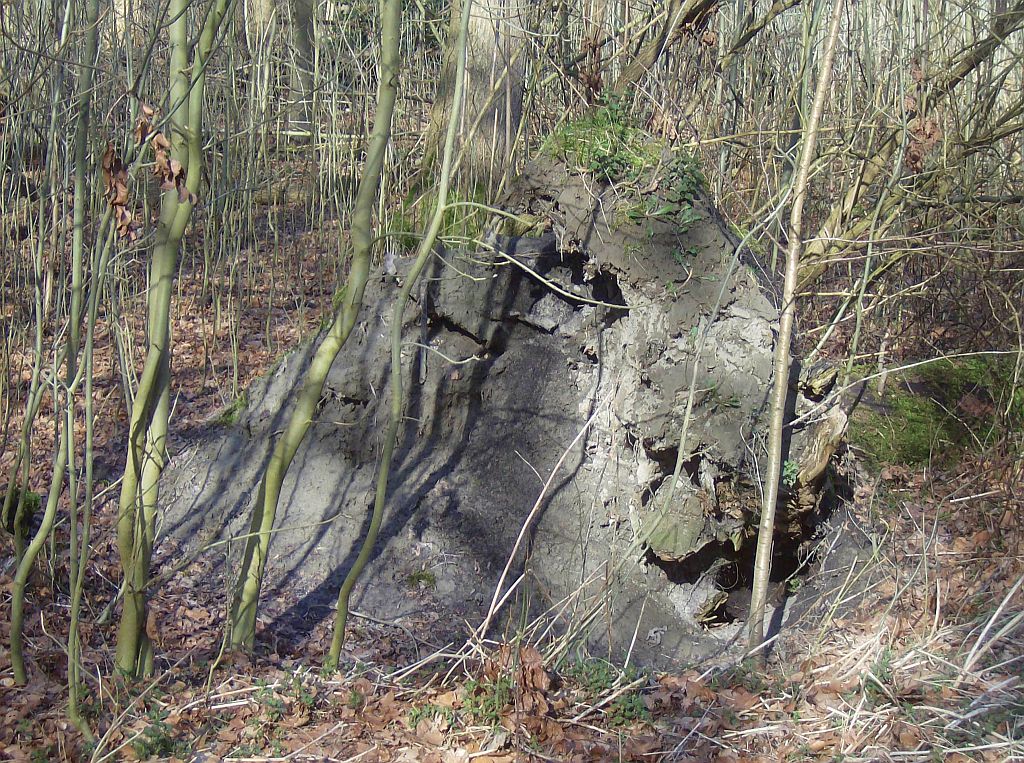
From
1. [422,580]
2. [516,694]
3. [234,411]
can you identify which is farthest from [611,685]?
[234,411]

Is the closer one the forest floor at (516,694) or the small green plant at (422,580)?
the forest floor at (516,694)

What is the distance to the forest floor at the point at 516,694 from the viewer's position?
3301mm

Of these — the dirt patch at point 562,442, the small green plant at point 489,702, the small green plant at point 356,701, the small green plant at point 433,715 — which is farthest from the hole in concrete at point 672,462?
the small green plant at point 356,701

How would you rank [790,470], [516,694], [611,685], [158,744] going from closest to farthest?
[158,744], [516,694], [611,685], [790,470]

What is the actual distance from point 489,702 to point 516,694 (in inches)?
5.0

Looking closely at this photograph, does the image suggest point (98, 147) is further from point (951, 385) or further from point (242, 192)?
point (951, 385)

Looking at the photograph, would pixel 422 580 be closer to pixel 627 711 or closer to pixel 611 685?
pixel 611 685

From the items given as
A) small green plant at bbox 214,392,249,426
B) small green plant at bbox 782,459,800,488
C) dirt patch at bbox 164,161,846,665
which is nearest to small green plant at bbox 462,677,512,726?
dirt patch at bbox 164,161,846,665

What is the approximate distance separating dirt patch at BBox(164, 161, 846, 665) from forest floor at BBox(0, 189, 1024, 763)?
56cm

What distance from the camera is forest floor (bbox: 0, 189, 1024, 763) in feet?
10.8

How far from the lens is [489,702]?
3398 mm

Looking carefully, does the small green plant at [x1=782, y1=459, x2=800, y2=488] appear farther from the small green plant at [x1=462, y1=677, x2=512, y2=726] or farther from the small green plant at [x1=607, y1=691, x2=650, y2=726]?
the small green plant at [x1=462, y1=677, x2=512, y2=726]

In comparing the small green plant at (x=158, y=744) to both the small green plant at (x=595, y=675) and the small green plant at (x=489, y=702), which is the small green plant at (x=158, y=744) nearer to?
the small green plant at (x=489, y=702)

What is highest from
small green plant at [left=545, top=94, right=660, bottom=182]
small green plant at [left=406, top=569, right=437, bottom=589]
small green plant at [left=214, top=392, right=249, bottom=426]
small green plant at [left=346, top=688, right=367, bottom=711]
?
small green plant at [left=545, top=94, right=660, bottom=182]
